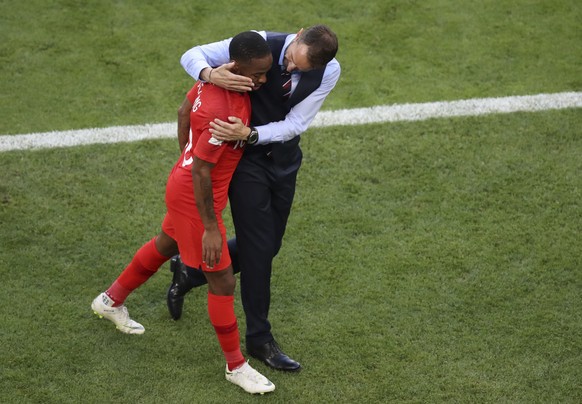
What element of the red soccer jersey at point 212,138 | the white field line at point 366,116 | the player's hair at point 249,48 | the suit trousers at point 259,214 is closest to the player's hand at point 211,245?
the red soccer jersey at point 212,138

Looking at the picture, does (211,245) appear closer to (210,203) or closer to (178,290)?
(210,203)

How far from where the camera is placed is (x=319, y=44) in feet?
14.9

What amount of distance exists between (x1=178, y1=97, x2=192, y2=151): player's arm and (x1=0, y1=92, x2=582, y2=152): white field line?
2152 mm

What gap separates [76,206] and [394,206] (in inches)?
84.0

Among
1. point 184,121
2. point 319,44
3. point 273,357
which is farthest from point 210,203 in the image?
point 273,357

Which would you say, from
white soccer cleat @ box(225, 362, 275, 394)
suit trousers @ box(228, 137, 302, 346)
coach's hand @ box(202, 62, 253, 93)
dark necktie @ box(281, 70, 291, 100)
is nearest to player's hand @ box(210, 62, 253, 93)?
coach's hand @ box(202, 62, 253, 93)

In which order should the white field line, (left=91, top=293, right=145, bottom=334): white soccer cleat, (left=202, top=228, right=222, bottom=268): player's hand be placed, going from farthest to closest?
the white field line, (left=91, top=293, right=145, bottom=334): white soccer cleat, (left=202, top=228, right=222, bottom=268): player's hand

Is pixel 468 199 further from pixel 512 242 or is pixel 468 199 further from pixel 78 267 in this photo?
pixel 78 267

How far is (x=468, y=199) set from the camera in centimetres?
662

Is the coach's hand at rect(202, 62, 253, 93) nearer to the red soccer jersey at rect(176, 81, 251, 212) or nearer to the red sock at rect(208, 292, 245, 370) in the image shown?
the red soccer jersey at rect(176, 81, 251, 212)

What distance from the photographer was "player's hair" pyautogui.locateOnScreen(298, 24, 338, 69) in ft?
14.9

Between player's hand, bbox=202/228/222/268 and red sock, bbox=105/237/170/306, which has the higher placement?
player's hand, bbox=202/228/222/268

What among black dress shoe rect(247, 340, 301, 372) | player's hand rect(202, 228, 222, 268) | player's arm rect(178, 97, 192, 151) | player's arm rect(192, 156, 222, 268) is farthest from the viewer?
black dress shoe rect(247, 340, 301, 372)

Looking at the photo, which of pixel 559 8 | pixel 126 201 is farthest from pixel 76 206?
pixel 559 8
